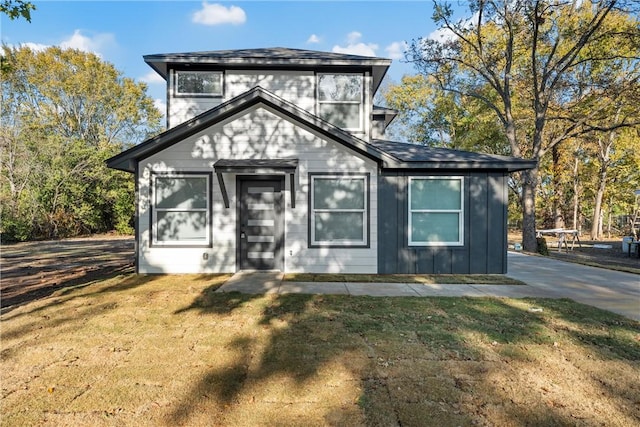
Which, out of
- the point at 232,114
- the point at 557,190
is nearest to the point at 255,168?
the point at 232,114

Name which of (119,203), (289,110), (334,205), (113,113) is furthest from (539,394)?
(113,113)

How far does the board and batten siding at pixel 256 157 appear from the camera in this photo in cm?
851

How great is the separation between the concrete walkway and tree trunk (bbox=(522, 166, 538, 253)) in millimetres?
6115

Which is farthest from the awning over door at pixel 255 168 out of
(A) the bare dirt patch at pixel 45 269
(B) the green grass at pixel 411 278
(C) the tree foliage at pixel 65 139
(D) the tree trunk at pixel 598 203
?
(D) the tree trunk at pixel 598 203

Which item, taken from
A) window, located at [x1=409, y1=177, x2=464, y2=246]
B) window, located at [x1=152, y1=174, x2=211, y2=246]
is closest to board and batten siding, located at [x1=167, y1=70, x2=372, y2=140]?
window, located at [x1=152, y1=174, x2=211, y2=246]

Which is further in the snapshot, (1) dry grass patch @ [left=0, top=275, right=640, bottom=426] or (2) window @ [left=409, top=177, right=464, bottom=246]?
(2) window @ [left=409, top=177, right=464, bottom=246]

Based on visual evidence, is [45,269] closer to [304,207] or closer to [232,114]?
[232,114]

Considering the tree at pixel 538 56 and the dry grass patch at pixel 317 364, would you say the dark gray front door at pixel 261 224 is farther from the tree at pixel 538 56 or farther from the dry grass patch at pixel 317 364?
the tree at pixel 538 56

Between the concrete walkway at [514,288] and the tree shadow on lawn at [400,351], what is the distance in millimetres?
536

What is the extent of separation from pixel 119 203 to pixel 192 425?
22450 millimetres

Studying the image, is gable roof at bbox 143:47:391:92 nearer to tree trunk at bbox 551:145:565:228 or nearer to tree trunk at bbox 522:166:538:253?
tree trunk at bbox 522:166:538:253

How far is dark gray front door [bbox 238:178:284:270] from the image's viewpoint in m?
8.62

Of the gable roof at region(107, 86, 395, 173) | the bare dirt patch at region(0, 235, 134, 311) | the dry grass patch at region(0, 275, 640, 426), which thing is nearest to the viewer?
the dry grass patch at region(0, 275, 640, 426)

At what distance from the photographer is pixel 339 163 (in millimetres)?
8594
